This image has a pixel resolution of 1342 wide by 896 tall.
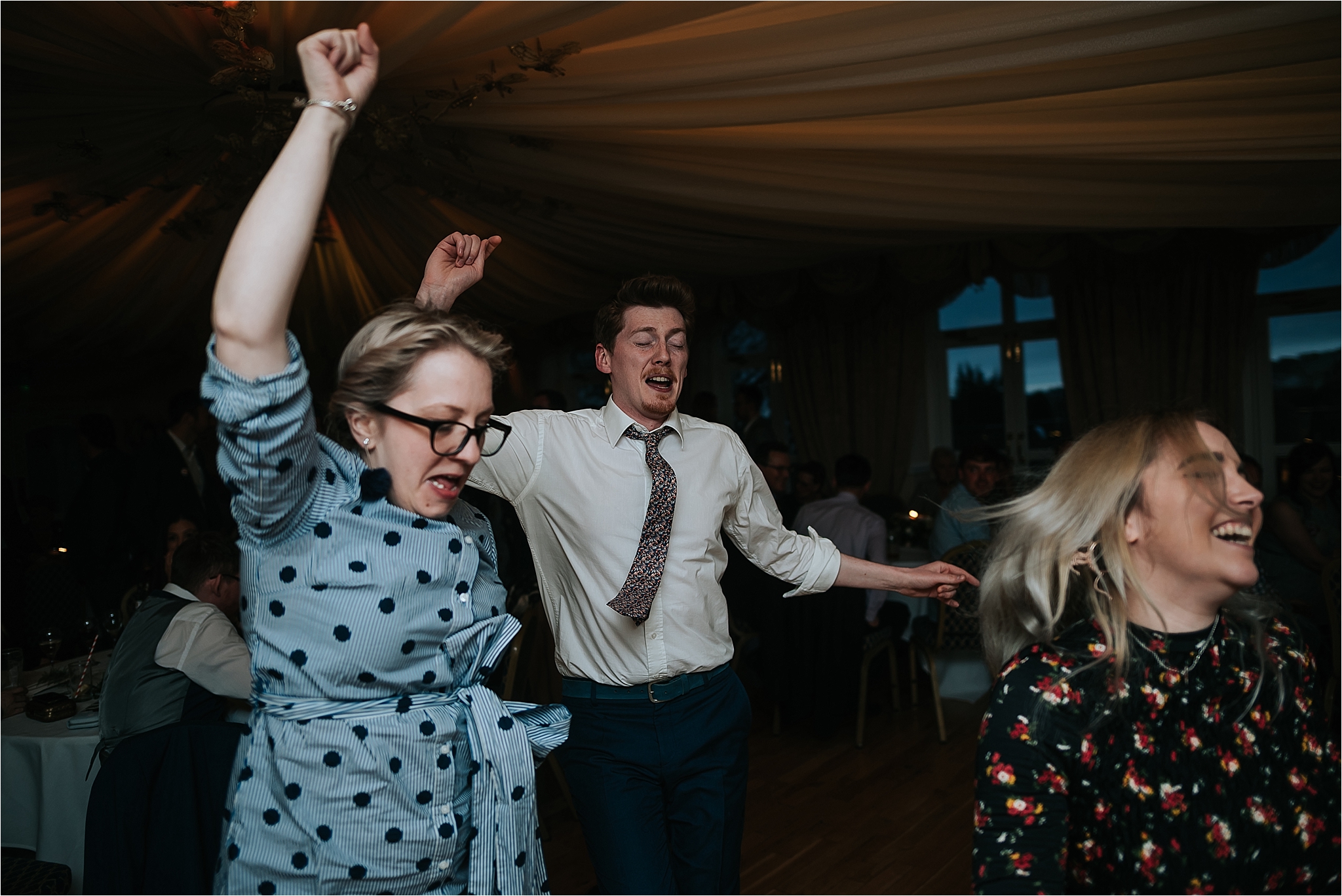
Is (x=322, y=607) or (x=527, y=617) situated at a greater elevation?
(x=322, y=607)

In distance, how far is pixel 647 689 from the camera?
1953 millimetres

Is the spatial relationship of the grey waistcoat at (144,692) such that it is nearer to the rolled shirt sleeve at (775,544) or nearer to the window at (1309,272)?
the rolled shirt sleeve at (775,544)

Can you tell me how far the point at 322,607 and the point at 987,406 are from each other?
23.6ft

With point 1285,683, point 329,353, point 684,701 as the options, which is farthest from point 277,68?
point 329,353

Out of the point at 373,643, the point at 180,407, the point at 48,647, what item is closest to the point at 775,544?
the point at 373,643

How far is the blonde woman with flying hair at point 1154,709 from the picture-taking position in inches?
48.1

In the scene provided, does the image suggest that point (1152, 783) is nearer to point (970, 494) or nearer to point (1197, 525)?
point (1197, 525)

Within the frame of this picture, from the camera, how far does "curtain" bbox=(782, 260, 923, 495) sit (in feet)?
24.4

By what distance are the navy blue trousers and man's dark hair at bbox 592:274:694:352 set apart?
0.82m

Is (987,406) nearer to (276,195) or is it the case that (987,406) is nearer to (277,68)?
(277,68)

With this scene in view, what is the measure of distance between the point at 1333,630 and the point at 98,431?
622 cm

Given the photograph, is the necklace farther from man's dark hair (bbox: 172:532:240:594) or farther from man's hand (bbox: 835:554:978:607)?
man's dark hair (bbox: 172:532:240:594)

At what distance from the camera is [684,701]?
6.44 ft

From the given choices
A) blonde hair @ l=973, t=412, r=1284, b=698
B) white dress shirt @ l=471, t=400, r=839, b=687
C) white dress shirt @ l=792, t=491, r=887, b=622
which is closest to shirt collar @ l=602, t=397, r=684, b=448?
white dress shirt @ l=471, t=400, r=839, b=687
